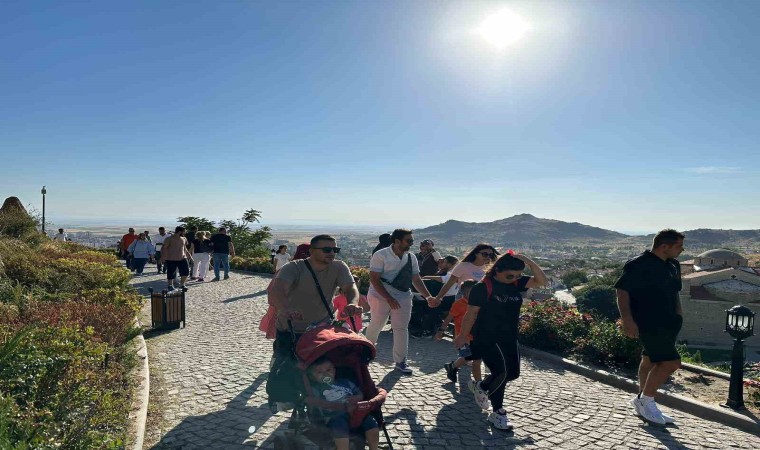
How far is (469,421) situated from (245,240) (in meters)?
28.2

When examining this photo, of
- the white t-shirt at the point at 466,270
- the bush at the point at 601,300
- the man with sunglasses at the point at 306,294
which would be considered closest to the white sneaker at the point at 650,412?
the white t-shirt at the point at 466,270

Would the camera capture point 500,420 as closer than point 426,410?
Yes

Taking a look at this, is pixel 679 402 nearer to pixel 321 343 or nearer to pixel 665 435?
pixel 665 435

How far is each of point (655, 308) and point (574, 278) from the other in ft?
287

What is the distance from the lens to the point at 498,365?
15.4 feet

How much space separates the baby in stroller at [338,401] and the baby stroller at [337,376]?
45 millimetres

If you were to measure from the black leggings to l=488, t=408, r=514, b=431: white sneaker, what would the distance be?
0.18ft

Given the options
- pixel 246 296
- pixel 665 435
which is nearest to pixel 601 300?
pixel 246 296

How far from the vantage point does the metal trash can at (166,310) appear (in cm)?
859

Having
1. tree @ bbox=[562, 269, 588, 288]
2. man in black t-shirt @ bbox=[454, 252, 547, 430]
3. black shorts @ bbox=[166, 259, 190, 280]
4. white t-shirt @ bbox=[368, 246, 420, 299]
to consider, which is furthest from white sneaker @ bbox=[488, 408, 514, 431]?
tree @ bbox=[562, 269, 588, 288]

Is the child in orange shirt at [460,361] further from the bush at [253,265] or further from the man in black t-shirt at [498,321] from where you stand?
the bush at [253,265]

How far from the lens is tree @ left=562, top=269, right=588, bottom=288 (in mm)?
83875

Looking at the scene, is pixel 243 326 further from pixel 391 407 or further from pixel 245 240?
pixel 245 240

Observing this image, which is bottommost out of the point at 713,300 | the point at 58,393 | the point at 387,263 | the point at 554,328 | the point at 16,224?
the point at 713,300
